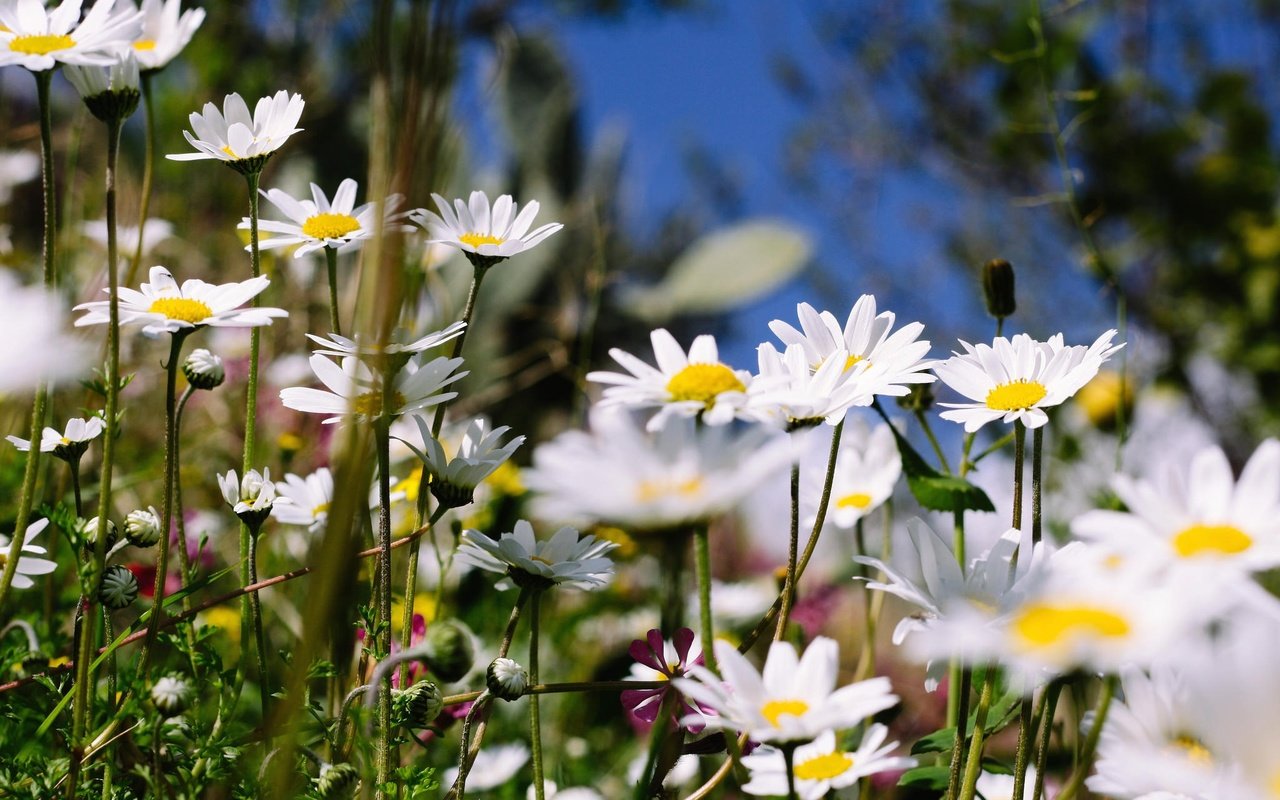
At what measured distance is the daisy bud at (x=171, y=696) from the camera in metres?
0.37

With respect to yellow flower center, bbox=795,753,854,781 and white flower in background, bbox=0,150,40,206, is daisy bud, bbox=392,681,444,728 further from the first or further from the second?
white flower in background, bbox=0,150,40,206

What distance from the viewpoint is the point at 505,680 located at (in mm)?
391

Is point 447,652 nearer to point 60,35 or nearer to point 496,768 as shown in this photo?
point 60,35

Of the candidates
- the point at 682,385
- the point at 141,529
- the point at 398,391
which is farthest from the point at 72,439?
the point at 682,385

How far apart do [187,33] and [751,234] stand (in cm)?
235

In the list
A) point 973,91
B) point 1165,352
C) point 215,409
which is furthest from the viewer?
point 973,91

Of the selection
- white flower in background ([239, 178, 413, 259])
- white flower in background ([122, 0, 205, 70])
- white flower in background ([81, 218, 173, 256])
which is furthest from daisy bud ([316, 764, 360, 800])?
white flower in background ([81, 218, 173, 256])

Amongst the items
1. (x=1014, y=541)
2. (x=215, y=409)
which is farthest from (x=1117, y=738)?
(x=215, y=409)

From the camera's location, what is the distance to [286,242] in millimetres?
477

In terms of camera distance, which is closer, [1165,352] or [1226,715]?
[1226,715]

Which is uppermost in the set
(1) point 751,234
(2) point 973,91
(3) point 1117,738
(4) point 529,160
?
(2) point 973,91

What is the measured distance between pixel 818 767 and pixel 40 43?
1.32 ft

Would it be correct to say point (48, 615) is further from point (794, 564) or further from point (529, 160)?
point (529, 160)

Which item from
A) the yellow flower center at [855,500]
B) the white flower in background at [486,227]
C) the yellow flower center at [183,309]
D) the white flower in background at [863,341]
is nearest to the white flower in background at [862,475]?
the yellow flower center at [855,500]
